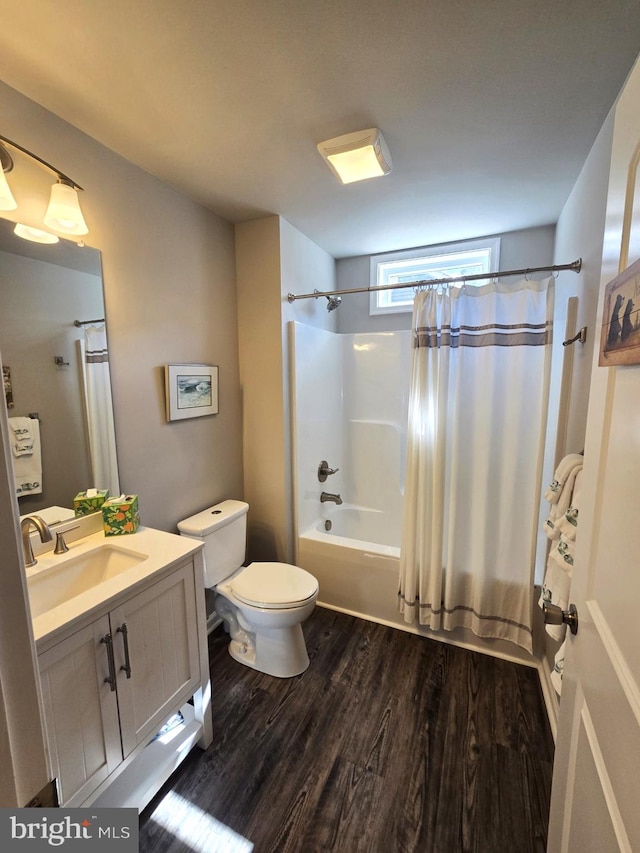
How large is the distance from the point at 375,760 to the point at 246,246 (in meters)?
2.61

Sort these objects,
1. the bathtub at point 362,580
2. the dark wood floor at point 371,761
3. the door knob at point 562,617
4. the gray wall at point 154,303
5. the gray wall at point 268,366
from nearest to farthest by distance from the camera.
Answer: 1. the door knob at point 562,617
2. the dark wood floor at point 371,761
3. the gray wall at point 154,303
4. the bathtub at point 362,580
5. the gray wall at point 268,366

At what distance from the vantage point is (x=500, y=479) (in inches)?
74.9

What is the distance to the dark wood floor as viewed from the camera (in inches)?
48.1

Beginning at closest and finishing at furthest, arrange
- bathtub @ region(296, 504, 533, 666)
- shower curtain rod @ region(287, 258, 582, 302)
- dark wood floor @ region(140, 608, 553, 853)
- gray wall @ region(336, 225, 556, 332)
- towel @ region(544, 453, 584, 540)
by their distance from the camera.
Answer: dark wood floor @ region(140, 608, 553, 853), towel @ region(544, 453, 584, 540), shower curtain rod @ region(287, 258, 582, 302), bathtub @ region(296, 504, 533, 666), gray wall @ region(336, 225, 556, 332)

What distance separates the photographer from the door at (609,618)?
1.90 ft

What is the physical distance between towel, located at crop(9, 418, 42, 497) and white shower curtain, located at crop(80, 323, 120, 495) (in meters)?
0.19

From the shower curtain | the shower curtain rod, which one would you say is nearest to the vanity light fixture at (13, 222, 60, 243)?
the shower curtain rod

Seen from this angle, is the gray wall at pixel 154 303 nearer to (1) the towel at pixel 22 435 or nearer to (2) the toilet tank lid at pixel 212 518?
(2) the toilet tank lid at pixel 212 518

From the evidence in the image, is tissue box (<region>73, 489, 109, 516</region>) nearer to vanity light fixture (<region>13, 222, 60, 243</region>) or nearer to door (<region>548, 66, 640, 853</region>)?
vanity light fixture (<region>13, 222, 60, 243</region>)

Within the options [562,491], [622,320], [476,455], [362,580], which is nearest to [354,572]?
[362,580]

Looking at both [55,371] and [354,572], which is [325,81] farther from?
[354,572]

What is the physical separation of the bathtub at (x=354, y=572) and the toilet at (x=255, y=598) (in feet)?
1.15

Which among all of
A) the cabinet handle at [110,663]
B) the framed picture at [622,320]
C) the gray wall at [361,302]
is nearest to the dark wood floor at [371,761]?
the cabinet handle at [110,663]

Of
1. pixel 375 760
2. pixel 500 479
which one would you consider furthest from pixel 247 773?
pixel 500 479
